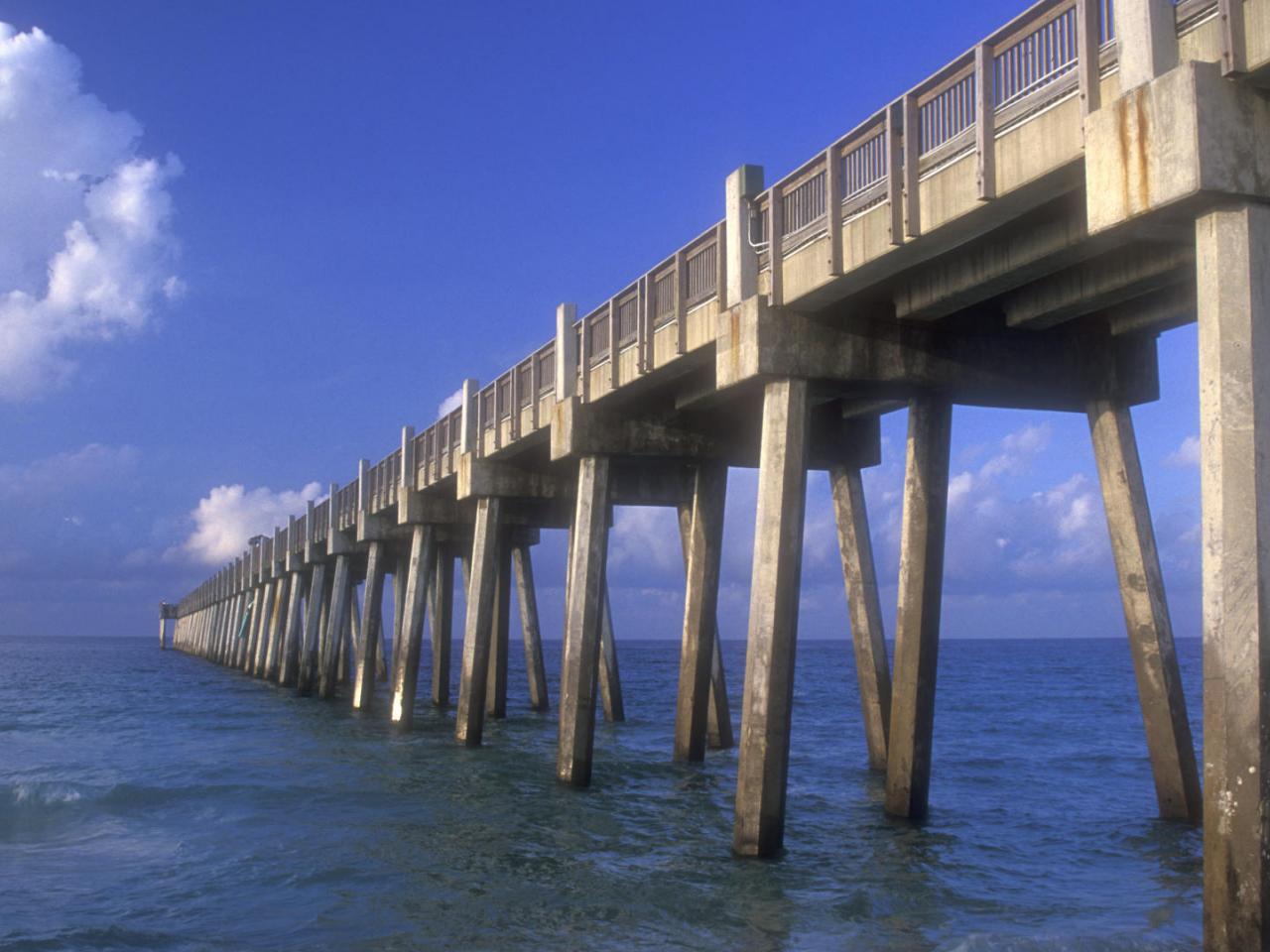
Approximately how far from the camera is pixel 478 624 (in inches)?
896

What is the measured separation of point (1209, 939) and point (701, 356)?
920cm

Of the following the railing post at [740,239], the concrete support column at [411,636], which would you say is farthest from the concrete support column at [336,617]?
the railing post at [740,239]

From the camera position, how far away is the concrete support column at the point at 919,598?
13930 millimetres

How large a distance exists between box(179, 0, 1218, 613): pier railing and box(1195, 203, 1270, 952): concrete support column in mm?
2109

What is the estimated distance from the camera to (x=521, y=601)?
114 ft

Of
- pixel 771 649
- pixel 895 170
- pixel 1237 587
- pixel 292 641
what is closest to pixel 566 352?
pixel 771 649

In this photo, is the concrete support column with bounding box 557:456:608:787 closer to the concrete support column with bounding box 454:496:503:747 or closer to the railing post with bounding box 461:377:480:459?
the concrete support column with bounding box 454:496:503:747

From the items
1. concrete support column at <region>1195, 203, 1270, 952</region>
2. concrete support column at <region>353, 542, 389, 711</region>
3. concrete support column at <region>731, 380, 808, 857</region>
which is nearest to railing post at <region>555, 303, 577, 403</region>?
concrete support column at <region>731, 380, 808, 857</region>

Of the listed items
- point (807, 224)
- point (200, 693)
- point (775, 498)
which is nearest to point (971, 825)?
point (775, 498)

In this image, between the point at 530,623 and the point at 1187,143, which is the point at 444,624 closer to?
the point at 530,623

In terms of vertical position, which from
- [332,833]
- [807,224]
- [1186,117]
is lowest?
[332,833]

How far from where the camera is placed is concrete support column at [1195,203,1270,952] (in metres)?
7.23

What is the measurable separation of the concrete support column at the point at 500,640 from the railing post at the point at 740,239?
55.0ft

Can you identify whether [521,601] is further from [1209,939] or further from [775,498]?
[1209,939]
